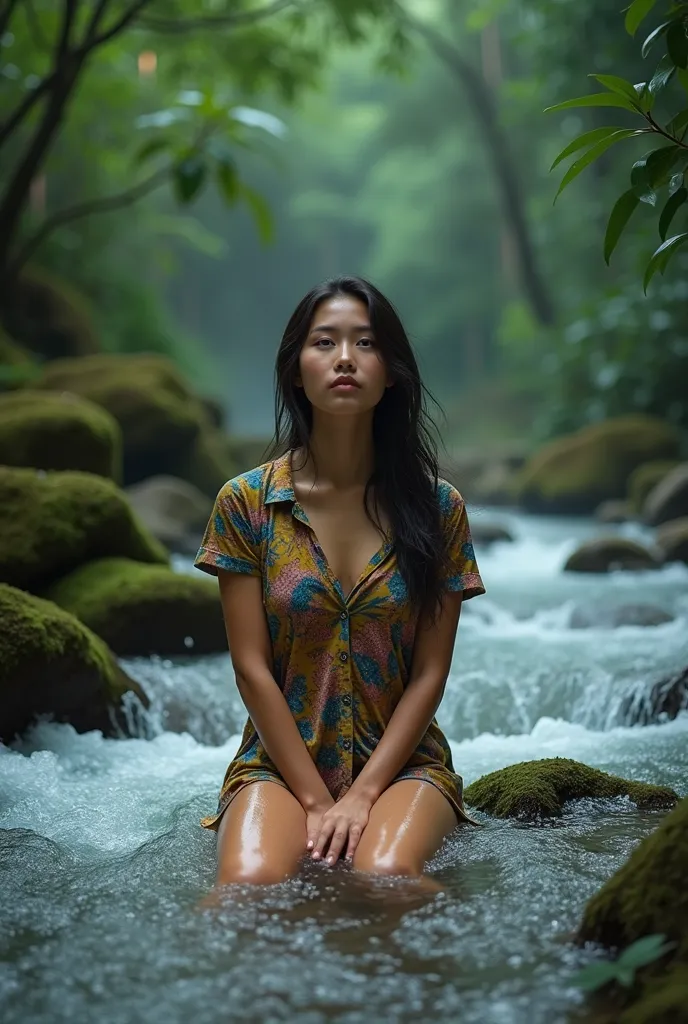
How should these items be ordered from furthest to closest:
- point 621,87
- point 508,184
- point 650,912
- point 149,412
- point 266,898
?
point 508,184, point 149,412, point 621,87, point 266,898, point 650,912

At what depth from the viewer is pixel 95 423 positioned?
6.84m

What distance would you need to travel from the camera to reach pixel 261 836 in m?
2.55

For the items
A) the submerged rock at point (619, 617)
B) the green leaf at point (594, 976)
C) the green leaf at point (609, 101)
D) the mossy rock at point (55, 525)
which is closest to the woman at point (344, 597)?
the green leaf at point (609, 101)

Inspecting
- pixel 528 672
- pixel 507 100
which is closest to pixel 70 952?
pixel 528 672

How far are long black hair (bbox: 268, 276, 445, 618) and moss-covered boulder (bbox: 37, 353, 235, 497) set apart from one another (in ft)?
25.0

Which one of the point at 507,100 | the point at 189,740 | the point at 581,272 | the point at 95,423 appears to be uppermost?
the point at 507,100

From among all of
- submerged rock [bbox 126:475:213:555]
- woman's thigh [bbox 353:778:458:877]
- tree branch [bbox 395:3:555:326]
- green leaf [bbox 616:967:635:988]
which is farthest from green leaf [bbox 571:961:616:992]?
tree branch [bbox 395:3:555:326]

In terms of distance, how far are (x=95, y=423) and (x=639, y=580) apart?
4044 millimetres

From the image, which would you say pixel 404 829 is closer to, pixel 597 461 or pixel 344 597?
pixel 344 597

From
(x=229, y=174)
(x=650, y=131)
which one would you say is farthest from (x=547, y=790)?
(x=229, y=174)

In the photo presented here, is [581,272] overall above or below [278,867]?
above

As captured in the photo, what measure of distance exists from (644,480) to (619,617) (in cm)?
578

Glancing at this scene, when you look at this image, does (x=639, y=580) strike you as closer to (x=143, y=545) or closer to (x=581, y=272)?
(x=143, y=545)

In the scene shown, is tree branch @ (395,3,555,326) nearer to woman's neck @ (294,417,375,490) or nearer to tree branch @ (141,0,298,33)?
tree branch @ (141,0,298,33)
